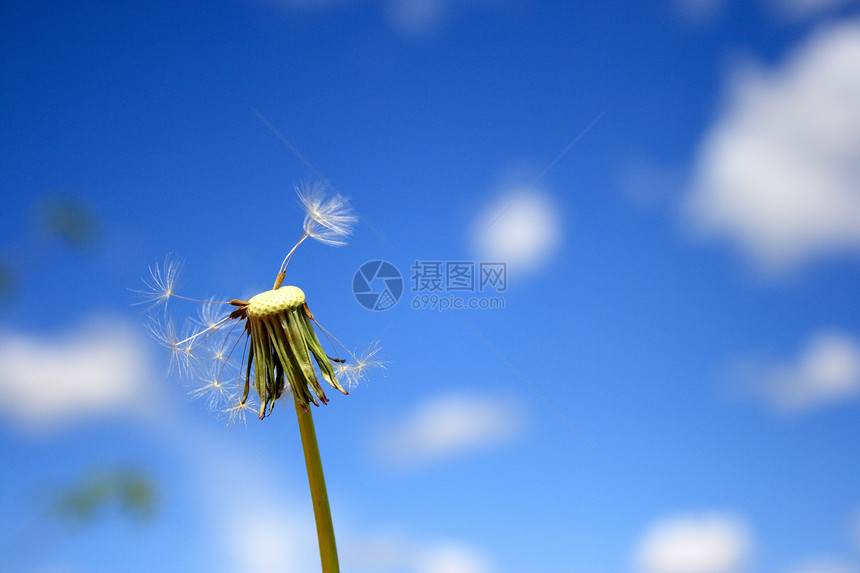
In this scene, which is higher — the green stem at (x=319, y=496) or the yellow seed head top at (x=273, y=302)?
the yellow seed head top at (x=273, y=302)

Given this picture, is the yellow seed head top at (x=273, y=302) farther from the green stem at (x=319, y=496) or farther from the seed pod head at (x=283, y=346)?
the green stem at (x=319, y=496)

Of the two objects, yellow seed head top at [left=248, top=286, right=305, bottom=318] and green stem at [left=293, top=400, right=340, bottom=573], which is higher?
yellow seed head top at [left=248, top=286, right=305, bottom=318]

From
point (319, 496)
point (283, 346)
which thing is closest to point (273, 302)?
point (283, 346)

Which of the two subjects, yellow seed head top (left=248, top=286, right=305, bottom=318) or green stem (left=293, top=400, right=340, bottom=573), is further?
yellow seed head top (left=248, top=286, right=305, bottom=318)

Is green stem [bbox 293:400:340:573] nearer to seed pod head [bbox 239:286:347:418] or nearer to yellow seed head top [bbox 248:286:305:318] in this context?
seed pod head [bbox 239:286:347:418]

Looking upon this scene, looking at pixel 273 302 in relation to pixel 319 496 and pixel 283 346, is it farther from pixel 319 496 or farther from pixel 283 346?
pixel 319 496

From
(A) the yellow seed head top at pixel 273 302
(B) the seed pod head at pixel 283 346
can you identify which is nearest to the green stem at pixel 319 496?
(B) the seed pod head at pixel 283 346

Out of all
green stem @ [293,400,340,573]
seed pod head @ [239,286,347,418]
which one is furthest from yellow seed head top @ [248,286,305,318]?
green stem @ [293,400,340,573]
